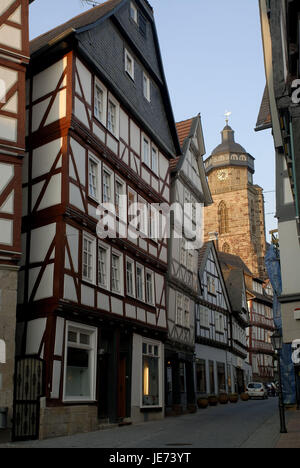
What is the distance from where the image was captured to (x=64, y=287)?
16781 mm

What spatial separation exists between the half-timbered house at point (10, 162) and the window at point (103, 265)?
4.17 metres

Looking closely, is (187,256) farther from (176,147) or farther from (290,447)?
(290,447)

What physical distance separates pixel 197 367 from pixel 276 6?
84.6ft

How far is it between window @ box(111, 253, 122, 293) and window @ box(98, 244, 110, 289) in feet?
2.03

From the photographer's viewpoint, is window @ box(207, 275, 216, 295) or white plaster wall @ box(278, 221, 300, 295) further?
window @ box(207, 275, 216, 295)

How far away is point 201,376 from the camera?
3688 centimetres

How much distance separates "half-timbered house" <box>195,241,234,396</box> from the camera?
37500 millimetres

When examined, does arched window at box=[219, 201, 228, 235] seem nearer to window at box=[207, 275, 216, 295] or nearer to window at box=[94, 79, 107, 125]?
window at box=[207, 275, 216, 295]

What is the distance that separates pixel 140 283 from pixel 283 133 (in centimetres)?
1075

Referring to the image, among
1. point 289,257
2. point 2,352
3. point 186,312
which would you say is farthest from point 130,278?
point 186,312

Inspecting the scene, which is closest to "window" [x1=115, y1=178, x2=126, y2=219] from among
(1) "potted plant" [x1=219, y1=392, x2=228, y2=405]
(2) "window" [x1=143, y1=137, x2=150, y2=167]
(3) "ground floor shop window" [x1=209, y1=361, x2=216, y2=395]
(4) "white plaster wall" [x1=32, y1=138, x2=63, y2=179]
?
(2) "window" [x1=143, y1=137, x2=150, y2=167]

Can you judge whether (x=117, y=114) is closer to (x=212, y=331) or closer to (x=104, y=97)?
(x=104, y=97)

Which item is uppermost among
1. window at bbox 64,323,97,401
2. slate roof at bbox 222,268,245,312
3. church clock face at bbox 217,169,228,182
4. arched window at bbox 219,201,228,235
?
church clock face at bbox 217,169,228,182

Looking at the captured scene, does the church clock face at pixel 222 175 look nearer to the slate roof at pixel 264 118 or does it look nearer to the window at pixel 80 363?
the slate roof at pixel 264 118
